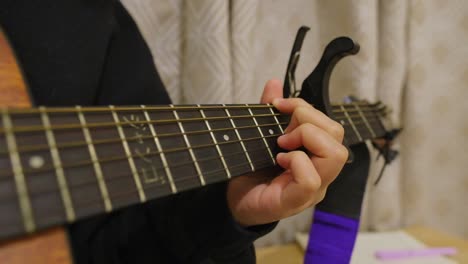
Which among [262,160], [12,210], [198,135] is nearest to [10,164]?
[12,210]

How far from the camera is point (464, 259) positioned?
2.98 ft

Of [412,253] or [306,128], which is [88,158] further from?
[412,253]

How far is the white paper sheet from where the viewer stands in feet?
2.95

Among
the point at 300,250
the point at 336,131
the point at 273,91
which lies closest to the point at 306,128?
the point at 336,131

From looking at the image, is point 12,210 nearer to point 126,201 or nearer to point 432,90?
point 126,201

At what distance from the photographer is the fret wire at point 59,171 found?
0.97 ft

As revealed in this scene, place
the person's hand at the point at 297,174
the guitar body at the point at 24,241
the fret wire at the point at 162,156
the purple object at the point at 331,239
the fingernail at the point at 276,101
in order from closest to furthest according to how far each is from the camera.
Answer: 1. the guitar body at the point at 24,241
2. the fret wire at the point at 162,156
3. the person's hand at the point at 297,174
4. the fingernail at the point at 276,101
5. the purple object at the point at 331,239

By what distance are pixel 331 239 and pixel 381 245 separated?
0.28 metres

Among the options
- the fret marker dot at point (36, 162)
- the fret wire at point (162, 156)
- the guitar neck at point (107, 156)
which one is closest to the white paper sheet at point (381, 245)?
the guitar neck at point (107, 156)

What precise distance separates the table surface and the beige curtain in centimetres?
5

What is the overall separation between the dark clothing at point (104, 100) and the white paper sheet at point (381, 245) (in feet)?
1.50

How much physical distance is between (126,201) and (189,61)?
22.3 inches

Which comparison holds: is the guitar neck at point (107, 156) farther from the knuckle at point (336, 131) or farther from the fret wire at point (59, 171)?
the knuckle at point (336, 131)

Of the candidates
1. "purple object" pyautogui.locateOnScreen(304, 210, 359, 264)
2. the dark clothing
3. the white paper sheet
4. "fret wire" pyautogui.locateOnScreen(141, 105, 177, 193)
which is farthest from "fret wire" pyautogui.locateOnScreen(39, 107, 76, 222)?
the white paper sheet
